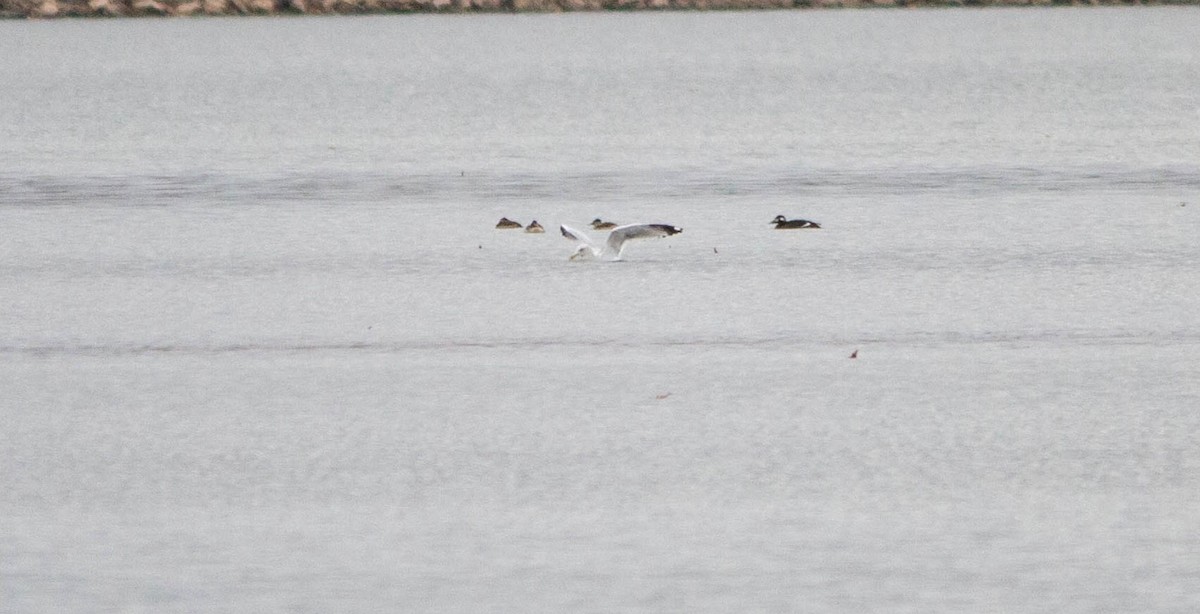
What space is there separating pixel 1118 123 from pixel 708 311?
4203mm

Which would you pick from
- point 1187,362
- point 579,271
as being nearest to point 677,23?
point 579,271

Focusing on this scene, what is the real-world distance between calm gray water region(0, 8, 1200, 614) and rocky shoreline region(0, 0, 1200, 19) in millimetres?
3734

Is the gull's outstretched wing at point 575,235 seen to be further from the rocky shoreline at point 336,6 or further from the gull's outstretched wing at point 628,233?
the rocky shoreline at point 336,6

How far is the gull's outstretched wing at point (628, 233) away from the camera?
6344mm

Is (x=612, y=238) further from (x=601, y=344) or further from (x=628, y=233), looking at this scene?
(x=601, y=344)

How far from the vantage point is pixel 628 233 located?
6.38 meters

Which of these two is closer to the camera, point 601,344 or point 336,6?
point 601,344

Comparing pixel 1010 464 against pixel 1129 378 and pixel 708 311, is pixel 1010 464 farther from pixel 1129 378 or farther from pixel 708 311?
pixel 708 311

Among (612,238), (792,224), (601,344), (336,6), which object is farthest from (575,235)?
(336,6)

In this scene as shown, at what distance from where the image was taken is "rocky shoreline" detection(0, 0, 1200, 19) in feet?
46.2

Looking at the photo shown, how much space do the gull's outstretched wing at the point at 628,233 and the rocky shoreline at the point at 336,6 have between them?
7902 mm

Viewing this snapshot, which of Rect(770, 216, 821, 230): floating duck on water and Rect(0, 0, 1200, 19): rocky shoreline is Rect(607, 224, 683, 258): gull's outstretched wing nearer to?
Rect(770, 216, 821, 230): floating duck on water

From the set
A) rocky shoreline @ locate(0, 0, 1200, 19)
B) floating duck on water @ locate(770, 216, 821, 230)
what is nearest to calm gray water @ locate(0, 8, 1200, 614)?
floating duck on water @ locate(770, 216, 821, 230)

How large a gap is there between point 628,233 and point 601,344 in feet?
4.65
